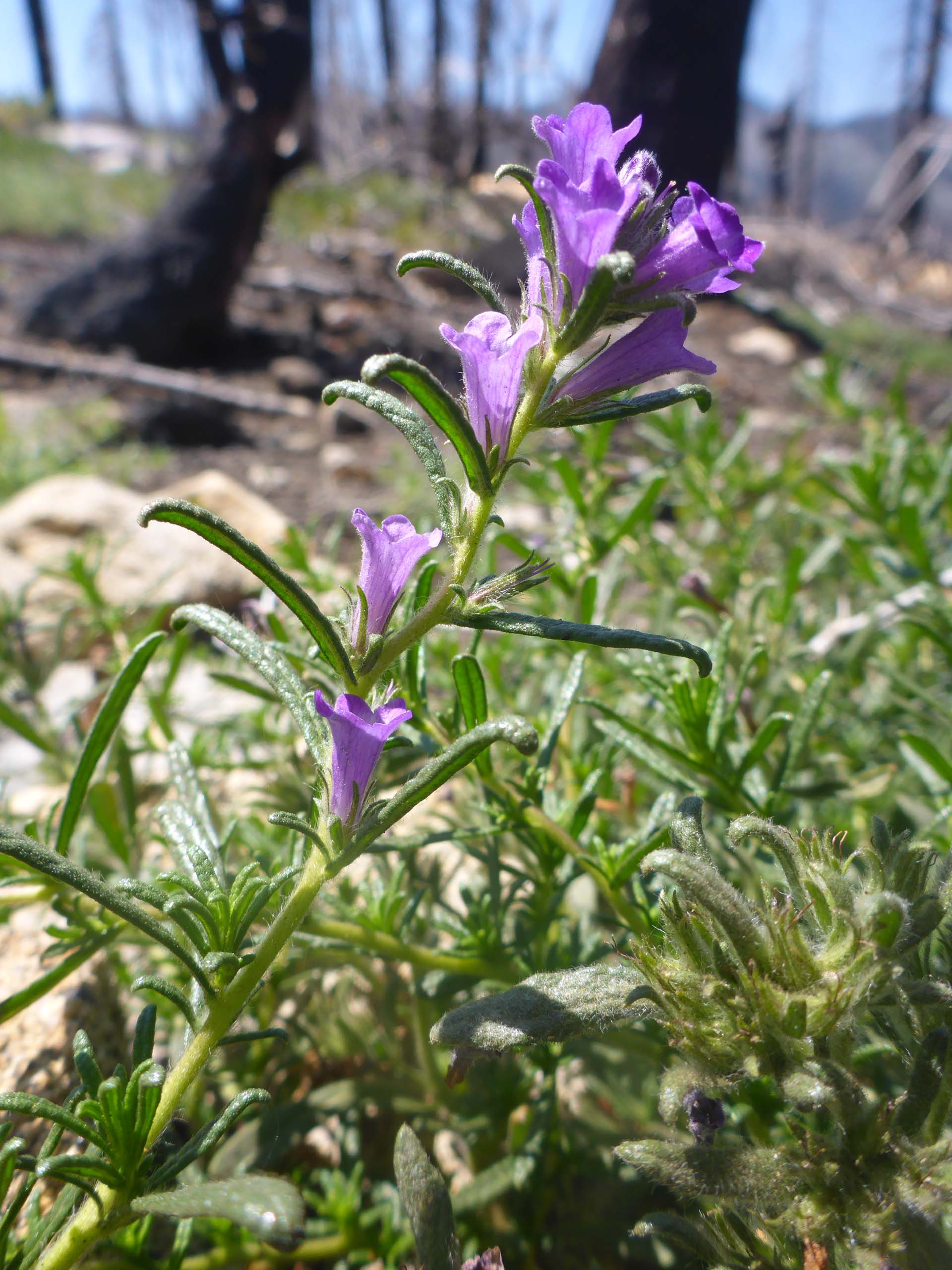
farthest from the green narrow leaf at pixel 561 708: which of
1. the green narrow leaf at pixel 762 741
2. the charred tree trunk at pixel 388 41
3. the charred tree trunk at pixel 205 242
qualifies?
the charred tree trunk at pixel 388 41

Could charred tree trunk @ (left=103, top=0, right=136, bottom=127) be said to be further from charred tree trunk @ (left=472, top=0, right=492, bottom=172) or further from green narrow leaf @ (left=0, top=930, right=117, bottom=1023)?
green narrow leaf @ (left=0, top=930, right=117, bottom=1023)

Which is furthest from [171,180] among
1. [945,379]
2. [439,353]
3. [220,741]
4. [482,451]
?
[482,451]

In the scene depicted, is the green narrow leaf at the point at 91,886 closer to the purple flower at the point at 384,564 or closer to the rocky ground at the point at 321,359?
the purple flower at the point at 384,564

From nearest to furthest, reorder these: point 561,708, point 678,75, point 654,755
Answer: point 561,708
point 654,755
point 678,75

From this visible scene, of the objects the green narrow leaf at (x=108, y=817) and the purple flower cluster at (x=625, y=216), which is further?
the green narrow leaf at (x=108, y=817)

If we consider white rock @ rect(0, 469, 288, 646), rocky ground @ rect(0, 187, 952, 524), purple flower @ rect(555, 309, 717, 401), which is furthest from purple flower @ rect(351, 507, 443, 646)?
rocky ground @ rect(0, 187, 952, 524)

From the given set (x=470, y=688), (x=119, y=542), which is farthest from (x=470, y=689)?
(x=119, y=542)

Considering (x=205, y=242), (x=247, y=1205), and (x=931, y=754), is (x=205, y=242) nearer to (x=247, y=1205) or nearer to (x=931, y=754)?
(x=931, y=754)
